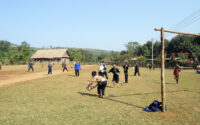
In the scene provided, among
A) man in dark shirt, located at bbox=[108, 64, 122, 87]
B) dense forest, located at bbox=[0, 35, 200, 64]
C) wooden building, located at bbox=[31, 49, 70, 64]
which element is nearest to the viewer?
man in dark shirt, located at bbox=[108, 64, 122, 87]

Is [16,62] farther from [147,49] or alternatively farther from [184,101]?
[184,101]

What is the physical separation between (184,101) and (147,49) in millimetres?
77821

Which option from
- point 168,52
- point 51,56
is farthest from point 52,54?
point 168,52

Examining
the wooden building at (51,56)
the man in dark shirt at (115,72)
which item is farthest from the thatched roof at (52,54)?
the man in dark shirt at (115,72)

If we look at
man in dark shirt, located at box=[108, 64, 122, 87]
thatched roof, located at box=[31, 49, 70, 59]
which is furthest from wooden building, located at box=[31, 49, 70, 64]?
man in dark shirt, located at box=[108, 64, 122, 87]

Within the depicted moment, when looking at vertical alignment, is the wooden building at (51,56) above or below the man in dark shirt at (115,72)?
above

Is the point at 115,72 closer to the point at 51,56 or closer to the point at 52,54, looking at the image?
the point at 51,56

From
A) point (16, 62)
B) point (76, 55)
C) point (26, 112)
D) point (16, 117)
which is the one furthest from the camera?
point (76, 55)

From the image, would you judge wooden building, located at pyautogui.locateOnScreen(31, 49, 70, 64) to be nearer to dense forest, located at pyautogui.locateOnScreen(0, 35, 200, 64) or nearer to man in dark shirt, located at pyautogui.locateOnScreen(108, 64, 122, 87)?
dense forest, located at pyautogui.locateOnScreen(0, 35, 200, 64)

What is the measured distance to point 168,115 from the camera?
6633mm

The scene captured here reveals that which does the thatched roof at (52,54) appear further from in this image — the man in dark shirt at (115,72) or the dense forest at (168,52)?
the man in dark shirt at (115,72)

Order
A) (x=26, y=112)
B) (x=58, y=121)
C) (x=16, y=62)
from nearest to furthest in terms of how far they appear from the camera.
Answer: (x=58, y=121)
(x=26, y=112)
(x=16, y=62)

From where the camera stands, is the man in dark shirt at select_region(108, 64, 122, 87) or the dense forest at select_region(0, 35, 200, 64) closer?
the man in dark shirt at select_region(108, 64, 122, 87)

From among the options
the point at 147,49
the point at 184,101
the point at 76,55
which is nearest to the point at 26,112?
the point at 184,101
